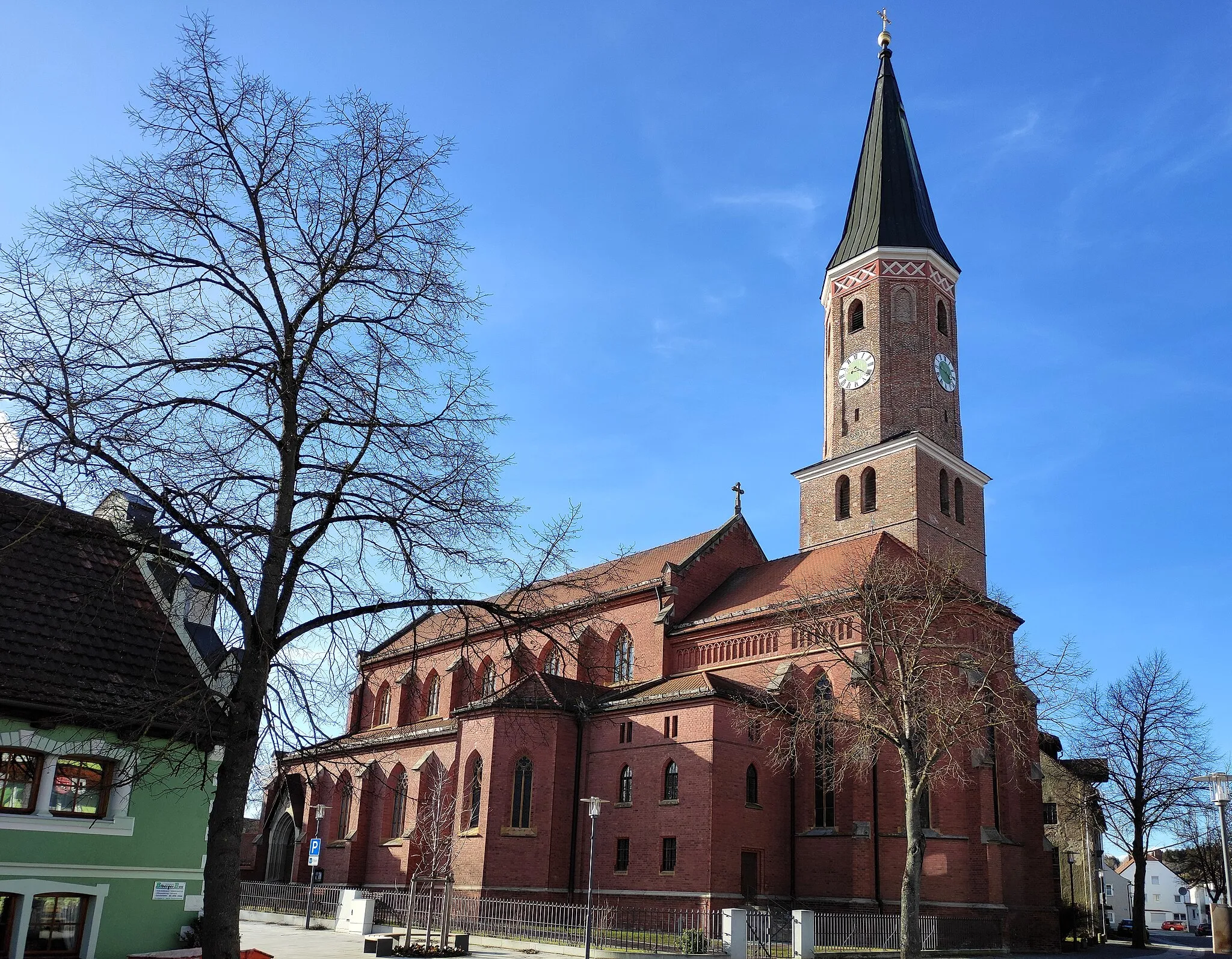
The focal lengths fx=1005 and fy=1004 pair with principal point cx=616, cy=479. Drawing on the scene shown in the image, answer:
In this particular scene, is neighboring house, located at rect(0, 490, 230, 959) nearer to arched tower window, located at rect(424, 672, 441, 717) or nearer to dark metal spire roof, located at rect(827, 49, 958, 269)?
arched tower window, located at rect(424, 672, 441, 717)

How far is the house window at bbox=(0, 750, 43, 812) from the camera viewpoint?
43.8ft

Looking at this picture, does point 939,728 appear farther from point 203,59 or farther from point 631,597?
point 203,59

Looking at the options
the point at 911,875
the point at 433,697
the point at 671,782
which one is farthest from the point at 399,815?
the point at 911,875

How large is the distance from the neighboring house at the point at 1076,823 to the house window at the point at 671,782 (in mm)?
18122

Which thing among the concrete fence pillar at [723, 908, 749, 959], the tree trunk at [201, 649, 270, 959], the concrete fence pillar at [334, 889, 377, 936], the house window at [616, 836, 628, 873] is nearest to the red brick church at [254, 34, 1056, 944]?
the house window at [616, 836, 628, 873]

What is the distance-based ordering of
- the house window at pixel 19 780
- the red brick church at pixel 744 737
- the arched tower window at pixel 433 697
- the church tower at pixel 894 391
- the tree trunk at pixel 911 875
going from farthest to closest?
the arched tower window at pixel 433 697 < the church tower at pixel 894 391 < the red brick church at pixel 744 737 < the tree trunk at pixel 911 875 < the house window at pixel 19 780

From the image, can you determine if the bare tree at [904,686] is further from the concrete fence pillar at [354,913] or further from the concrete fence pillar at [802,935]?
the concrete fence pillar at [354,913]

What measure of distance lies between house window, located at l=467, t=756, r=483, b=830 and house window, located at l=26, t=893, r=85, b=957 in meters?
19.7

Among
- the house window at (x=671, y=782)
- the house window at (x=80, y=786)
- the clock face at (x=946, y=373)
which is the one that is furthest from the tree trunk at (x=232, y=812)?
the clock face at (x=946, y=373)

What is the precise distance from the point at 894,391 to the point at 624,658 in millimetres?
14961

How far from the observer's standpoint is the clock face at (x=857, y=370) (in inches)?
1599

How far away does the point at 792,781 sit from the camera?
32562 millimetres

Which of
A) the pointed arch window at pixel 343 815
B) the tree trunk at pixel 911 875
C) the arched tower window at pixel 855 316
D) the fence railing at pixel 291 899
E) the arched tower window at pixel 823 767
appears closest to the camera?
the tree trunk at pixel 911 875

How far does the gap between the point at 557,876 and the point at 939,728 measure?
14.3 meters
